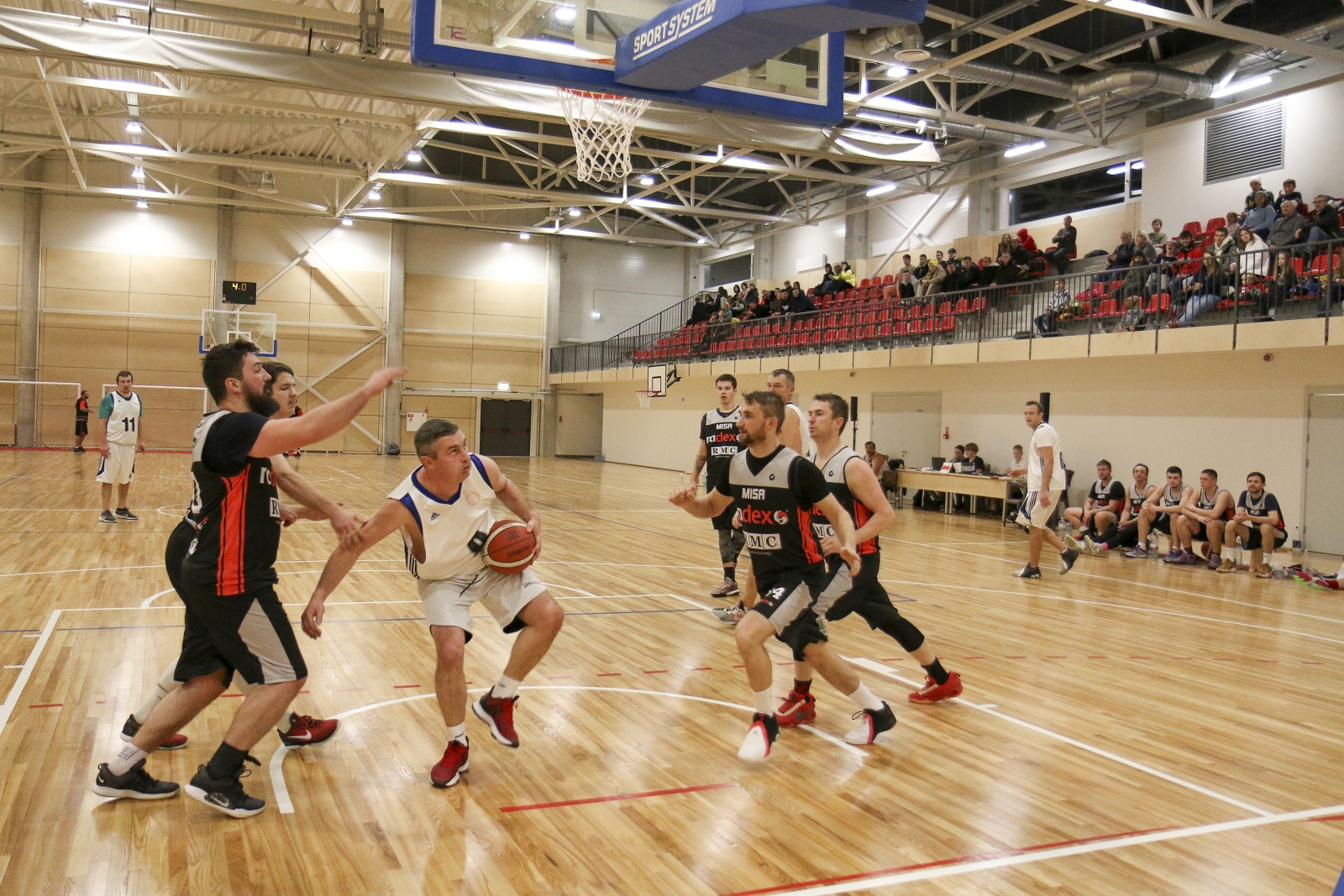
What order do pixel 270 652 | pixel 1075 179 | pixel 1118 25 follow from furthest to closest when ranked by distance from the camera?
1. pixel 1075 179
2. pixel 1118 25
3. pixel 270 652

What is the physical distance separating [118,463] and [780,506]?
1031 cm

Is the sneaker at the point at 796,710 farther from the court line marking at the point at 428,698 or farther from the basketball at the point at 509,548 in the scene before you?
the basketball at the point at 509,548

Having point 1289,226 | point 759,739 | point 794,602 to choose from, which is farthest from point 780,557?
point 1289,226

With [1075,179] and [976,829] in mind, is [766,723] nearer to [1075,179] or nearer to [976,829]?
[976,829]

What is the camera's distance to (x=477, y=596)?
170 inches

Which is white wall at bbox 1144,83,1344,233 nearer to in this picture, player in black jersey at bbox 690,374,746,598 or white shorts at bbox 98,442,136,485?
player in black jersey at bbox 690,374,746,598

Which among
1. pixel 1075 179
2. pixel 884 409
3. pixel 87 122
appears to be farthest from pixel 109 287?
pixel 1075 179

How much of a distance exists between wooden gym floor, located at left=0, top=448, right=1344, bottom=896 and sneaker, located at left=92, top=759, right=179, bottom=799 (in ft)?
0.18

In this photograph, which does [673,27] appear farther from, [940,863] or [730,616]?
[940,863]

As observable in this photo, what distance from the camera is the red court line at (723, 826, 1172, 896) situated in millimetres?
3168

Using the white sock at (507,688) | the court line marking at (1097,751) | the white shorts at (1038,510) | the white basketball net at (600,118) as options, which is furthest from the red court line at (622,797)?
the white basketball net at (600,118)

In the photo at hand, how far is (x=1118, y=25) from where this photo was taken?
16234 millimetres

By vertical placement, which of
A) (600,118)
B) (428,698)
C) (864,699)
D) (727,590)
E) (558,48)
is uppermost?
(600,118)

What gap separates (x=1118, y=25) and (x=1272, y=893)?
646 inches
